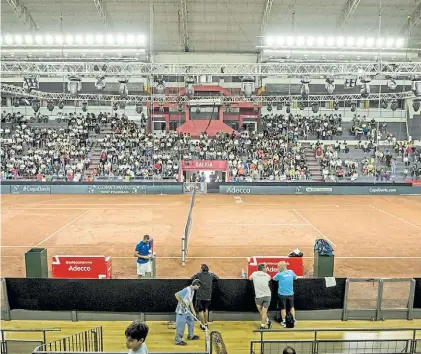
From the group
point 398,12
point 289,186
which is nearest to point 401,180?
point 289,186

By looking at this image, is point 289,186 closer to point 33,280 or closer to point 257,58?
point 257,58

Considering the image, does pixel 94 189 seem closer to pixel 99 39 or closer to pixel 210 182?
pixel 210 182

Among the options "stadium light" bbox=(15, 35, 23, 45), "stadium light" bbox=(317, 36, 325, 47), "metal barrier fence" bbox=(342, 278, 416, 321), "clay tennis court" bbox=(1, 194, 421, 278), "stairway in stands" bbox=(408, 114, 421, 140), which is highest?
"stadium light" bbox=(15, 35, 23, 45)

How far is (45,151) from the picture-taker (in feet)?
123

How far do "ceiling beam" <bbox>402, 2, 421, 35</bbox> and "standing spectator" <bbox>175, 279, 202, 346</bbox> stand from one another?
31838mm

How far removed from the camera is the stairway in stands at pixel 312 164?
3594cm

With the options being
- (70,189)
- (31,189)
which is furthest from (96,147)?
(31,189)

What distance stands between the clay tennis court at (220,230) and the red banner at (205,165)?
4.94 meters

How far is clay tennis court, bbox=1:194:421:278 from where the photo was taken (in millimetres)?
14450

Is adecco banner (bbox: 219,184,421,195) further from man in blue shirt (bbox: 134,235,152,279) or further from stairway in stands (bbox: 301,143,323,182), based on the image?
man in blue shirt (bbox: 134,235,152,279)

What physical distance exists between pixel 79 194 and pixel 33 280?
24132 millimetres

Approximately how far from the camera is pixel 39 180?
33.8 meters

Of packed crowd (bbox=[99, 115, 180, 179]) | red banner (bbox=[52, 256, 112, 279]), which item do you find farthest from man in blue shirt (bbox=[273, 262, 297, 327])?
packed crowd (bbox=[99, 115, 180, 179])

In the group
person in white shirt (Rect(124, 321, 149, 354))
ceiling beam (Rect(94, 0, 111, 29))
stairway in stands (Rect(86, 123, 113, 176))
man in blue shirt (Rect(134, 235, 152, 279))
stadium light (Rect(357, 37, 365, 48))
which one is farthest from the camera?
stairway in stands (Rect(86, 123, 113, 176))
